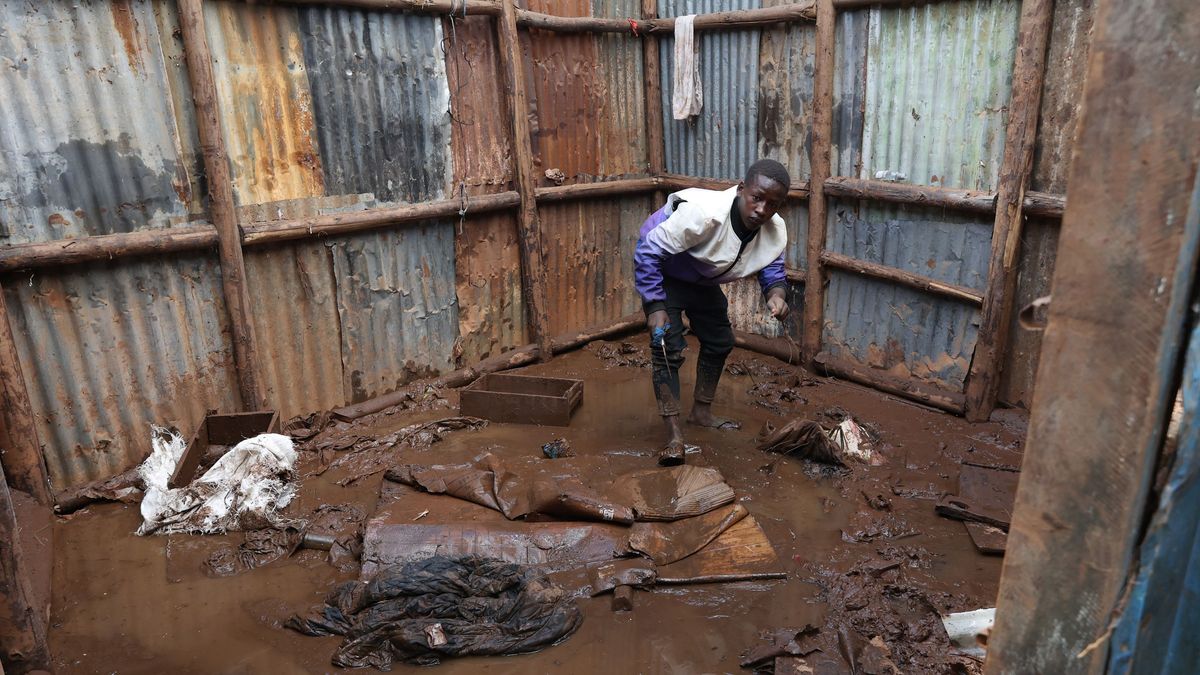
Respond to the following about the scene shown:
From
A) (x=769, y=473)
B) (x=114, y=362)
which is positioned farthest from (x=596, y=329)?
(x=114, y=362)

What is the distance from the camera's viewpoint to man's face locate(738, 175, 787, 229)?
4066mm

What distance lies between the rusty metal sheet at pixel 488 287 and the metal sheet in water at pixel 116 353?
72.5 inches

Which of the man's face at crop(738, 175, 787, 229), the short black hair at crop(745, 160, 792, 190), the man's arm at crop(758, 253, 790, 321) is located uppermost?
the short black hair at crop(745, 160, 792, 190)

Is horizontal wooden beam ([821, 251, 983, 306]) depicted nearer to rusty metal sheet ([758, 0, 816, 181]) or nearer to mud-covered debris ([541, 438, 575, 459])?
rusty metal sheet ([758, 0, 816, 181])

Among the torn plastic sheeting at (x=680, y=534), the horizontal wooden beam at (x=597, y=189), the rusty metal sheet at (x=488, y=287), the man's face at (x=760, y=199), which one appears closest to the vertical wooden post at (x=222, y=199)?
the rusty metal sheet at (x=488, y=287)

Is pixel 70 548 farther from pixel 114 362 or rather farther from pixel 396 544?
pixel 396 544

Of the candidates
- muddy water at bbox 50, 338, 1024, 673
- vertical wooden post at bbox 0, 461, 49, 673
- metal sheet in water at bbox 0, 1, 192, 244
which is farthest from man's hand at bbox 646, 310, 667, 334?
vertical wooden post at bbox 0, 461, 49, 673

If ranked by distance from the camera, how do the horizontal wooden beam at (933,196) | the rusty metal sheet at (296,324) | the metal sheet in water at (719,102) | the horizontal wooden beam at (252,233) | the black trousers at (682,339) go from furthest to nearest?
the metal sheet in water at (719,102) < the rusty metal sheet at (296,324) < the black trousers at (682,339) < the horizontal wooden beam at (933,196) < the horizontal wooden beam at (252,233)

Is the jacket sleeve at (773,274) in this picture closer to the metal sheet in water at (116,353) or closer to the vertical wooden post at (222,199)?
the vertical wooden post at (222,199)

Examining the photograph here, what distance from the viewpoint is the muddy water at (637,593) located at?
3.04 metres

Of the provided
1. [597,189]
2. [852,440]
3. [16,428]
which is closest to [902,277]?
[852,440]

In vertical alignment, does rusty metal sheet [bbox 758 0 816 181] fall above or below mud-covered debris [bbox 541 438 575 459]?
above

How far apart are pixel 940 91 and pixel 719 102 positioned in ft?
6.47

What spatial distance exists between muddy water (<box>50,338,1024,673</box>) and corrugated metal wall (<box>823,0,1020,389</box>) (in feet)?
2.29
